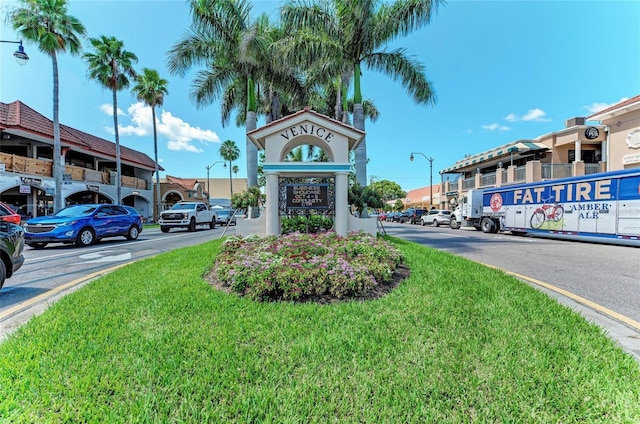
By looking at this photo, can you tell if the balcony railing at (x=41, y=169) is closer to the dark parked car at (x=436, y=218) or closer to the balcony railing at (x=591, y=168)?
the dark parked car at (x=436, y=218)

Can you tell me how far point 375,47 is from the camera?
1294cm

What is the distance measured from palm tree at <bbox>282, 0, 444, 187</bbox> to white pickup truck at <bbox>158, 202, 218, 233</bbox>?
12.7 metres

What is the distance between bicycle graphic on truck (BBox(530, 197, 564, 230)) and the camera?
14474mm

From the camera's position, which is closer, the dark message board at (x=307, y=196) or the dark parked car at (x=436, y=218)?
the dark message board at (x=307, y=196)

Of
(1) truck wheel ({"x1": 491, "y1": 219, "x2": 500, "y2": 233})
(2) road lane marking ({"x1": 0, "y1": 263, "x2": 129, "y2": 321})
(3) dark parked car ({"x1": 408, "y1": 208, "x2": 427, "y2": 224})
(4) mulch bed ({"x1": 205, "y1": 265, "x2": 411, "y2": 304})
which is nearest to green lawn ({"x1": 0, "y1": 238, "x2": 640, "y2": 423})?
(4) mulch bed ({"x1": 205, "y1": 265, "x2": 411, "y2": 304})

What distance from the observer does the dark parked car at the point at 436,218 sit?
27258mm

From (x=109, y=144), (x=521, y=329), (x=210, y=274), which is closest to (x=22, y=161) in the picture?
(x=109, y=144)

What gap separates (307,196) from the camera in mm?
9305

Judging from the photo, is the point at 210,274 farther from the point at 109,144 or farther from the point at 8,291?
the point at 109,144

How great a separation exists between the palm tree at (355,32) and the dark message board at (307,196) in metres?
3.47

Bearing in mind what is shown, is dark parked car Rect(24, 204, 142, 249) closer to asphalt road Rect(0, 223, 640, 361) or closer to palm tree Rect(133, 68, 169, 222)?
asphalt road Rect(0, 223, 640, 361)

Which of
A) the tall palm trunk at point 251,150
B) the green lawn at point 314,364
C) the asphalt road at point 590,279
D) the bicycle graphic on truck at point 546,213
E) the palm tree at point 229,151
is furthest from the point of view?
the palm tree at point 229,151

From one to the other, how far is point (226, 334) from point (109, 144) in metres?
34.6

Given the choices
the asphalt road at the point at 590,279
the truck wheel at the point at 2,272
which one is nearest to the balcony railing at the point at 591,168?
the asphalt road at the point at 590,279
